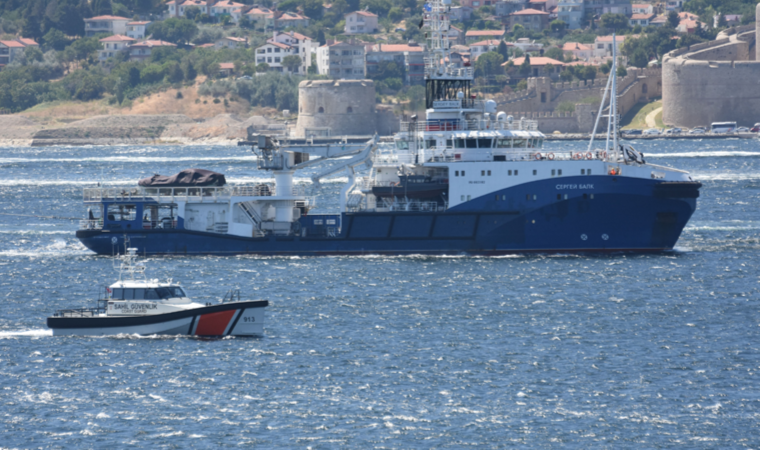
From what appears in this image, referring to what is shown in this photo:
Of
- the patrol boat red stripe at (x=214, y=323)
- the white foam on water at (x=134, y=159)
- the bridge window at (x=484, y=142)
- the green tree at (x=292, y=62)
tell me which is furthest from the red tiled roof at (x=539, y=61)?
the patrol boat red stripe at (x=214, y=323)

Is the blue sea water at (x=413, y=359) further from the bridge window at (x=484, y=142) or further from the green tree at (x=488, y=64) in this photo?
the green tree at (x=488, y=64)

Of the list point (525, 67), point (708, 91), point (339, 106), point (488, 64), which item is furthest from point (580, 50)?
point (339, 106)

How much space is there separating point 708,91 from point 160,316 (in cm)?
13786

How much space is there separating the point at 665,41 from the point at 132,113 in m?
86.3

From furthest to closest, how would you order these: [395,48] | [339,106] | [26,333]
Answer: [395,48] < [339,106] < [26,333]

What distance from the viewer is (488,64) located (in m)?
183

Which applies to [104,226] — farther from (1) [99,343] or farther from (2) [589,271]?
(2) [589,271]

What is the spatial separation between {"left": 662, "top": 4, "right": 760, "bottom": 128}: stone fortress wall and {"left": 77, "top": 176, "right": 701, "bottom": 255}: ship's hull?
11429cm

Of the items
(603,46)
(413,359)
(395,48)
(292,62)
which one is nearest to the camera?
(413,359)

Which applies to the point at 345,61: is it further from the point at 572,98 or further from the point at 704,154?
the point at 704,154

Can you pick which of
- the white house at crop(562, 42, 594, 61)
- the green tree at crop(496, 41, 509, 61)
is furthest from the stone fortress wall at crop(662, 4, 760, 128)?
the green tree at crop(496, 41, 509, 61)

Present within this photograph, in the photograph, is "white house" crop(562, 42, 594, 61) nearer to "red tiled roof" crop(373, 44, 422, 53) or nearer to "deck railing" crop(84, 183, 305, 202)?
"red tiled roof" crop(373, 44, 422, 53)

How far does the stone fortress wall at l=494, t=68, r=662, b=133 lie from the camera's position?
166 m

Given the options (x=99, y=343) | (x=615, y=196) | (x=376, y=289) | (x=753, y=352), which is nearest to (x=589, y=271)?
(x=615, y=196)
